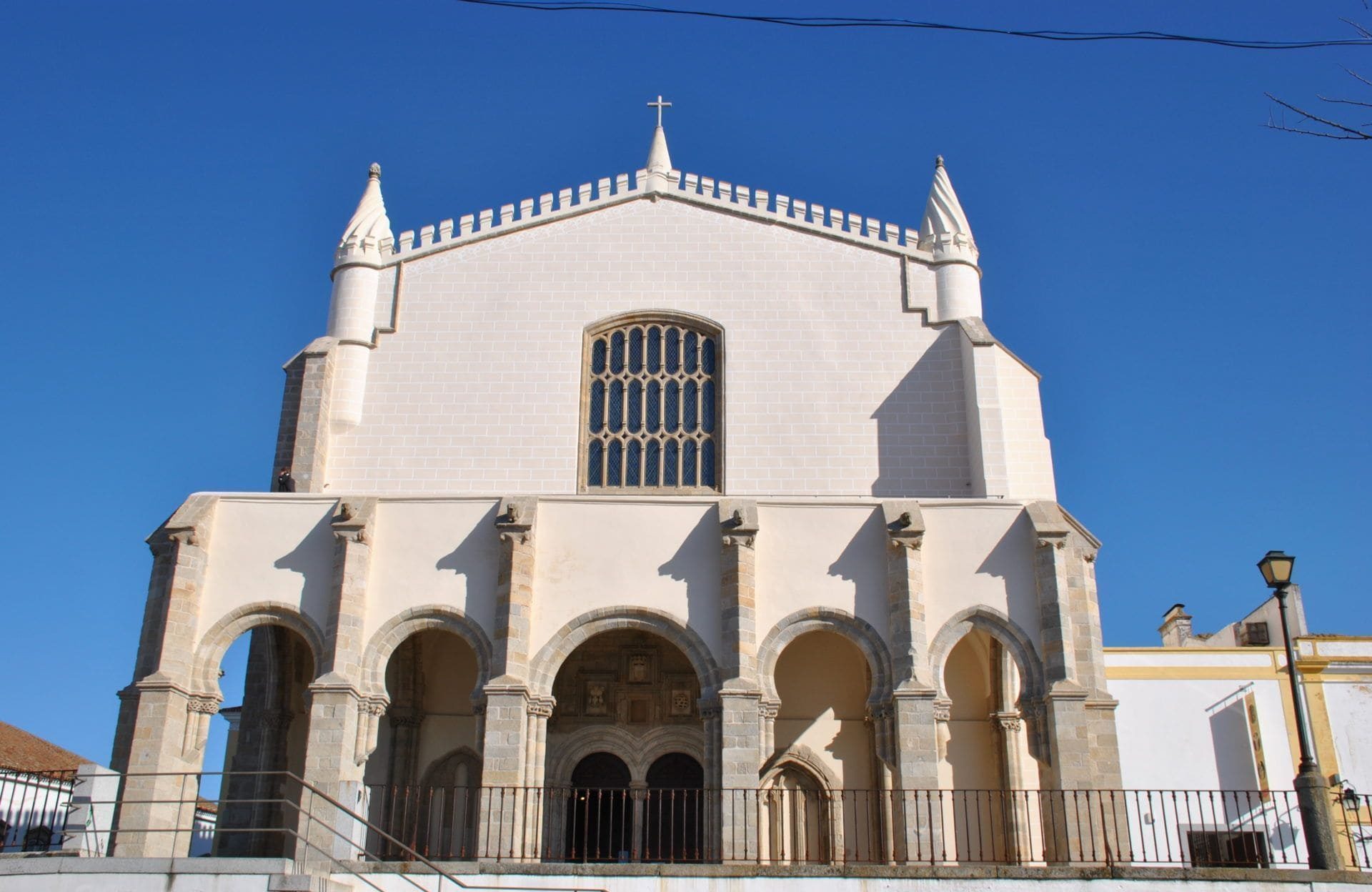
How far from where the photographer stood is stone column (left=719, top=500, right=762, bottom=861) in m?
18.4

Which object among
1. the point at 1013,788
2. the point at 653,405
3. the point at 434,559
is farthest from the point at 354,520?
the point at 1013,788

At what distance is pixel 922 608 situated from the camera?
20.1 metres

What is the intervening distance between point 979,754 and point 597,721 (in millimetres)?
6071

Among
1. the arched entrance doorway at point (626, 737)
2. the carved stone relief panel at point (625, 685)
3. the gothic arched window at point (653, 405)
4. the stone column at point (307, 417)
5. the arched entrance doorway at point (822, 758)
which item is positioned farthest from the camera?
the gothic arched window at point (653, 405)

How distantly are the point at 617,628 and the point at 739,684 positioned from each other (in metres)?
2.19

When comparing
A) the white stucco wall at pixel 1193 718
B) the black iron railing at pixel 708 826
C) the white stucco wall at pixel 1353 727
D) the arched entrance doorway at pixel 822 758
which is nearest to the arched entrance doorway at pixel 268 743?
the black iron railing at pixel 708 826

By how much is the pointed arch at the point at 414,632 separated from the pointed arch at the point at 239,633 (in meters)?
0.72

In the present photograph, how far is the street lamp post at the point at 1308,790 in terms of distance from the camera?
16.3 meters

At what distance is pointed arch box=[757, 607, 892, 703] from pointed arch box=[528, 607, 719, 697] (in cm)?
73

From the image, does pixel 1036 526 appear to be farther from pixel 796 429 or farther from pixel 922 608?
pixel 796 429

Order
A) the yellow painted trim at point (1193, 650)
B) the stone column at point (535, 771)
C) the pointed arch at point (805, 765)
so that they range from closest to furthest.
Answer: the stone column at point (535, 771) → the pointed arch at point (805, 765) → the yellow painted trim at point (1193, 650)

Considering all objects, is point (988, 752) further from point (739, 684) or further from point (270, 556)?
point (270, 556)

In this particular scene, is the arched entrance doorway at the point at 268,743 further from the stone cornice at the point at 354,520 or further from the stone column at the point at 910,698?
the stone column at the point at 910,698

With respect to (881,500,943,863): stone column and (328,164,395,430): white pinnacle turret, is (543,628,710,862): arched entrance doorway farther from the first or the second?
(328,164,395,430): white pinnacle turret
